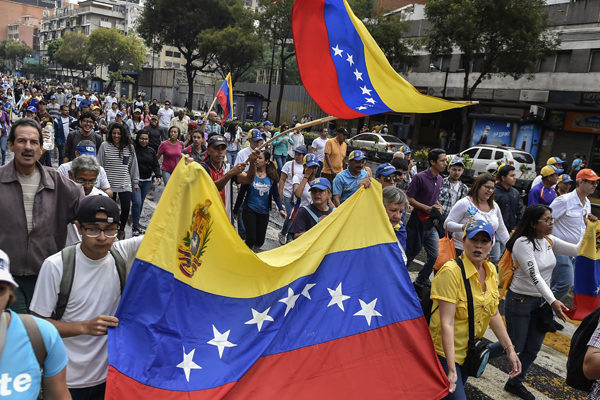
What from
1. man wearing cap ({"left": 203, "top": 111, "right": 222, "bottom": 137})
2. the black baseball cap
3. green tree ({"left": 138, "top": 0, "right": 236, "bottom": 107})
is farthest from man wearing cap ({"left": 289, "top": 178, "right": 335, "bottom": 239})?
green tree ({"left": 138, "top": 0, "right": 236, "bottom": 107})

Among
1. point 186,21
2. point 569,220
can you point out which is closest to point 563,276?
point 569,220

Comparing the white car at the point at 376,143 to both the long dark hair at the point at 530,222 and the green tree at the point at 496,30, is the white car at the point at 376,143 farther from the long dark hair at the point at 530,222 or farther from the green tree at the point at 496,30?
the long dark hair at the point at 530,222

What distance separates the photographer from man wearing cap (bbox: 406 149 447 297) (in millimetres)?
6704

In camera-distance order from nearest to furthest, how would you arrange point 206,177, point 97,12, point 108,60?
point 206,177 → point 108,60 → point 97,12

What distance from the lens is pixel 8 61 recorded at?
130875mm

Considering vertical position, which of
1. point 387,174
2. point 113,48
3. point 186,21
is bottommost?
point 387,174

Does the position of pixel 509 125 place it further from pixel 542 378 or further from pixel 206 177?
pixel 206 177

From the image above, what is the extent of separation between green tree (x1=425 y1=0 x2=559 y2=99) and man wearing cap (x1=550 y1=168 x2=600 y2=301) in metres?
22.6

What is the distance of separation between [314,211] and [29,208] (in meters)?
2.53

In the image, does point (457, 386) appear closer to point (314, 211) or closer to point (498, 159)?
point (314, 211)

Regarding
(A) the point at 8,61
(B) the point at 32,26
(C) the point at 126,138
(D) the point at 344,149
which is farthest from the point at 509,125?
(B) the point at 32,26

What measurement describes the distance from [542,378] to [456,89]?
3342 centimetres

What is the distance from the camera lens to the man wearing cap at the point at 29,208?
133 inches

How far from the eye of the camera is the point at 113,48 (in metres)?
71.7
